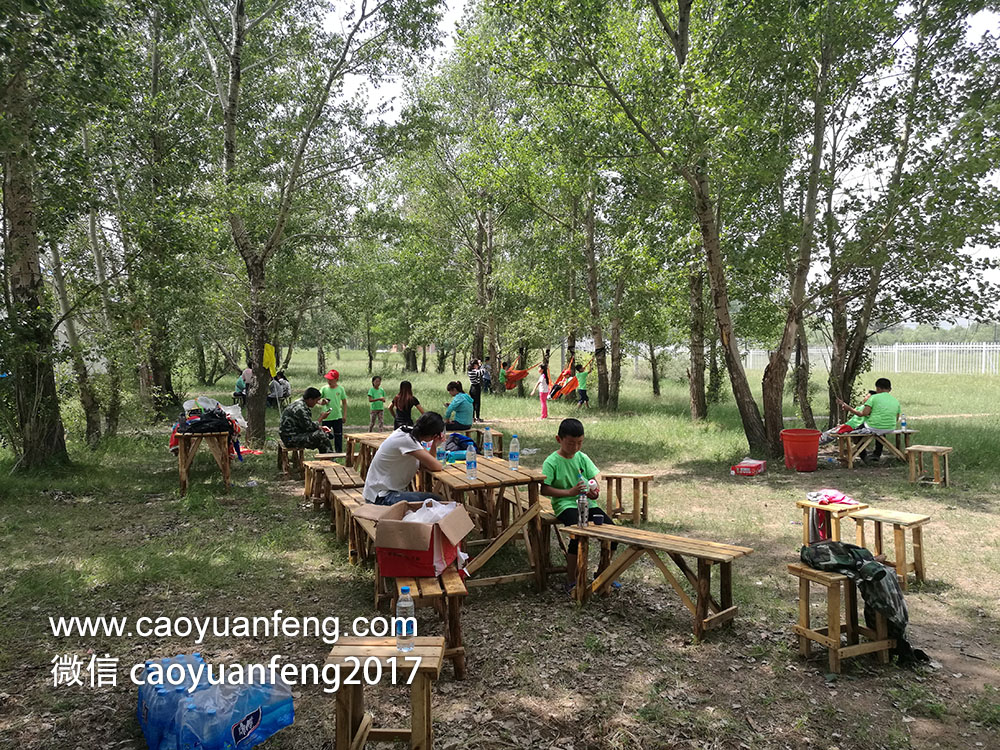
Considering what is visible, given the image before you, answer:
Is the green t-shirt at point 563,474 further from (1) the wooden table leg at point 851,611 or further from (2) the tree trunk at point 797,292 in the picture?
(2) the tree trunk at point 797,292

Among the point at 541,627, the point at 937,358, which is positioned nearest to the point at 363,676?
the point at 541,627

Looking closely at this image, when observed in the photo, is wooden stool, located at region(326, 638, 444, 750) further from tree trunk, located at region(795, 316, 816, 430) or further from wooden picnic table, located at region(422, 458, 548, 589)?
tree trunk, located at region(795, 316, 816, 430)

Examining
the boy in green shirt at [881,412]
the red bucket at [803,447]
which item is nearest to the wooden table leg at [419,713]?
the red bucket at [803,447]

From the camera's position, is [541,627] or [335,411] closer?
[541,627]

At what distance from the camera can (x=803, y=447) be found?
379 inches

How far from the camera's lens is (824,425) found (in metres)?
14.2

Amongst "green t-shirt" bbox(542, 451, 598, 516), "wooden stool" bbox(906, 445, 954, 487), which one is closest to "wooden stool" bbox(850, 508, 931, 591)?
"green t-shirt" bbox(542, 451, 598, 516)

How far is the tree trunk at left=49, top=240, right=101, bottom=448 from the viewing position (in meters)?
9.31

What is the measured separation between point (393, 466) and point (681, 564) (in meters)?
2.20

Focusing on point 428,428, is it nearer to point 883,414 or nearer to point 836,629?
point 836,629

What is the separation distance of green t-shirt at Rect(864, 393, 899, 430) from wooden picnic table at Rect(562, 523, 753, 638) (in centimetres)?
Result: 661

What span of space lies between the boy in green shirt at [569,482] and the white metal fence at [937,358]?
2309 cm

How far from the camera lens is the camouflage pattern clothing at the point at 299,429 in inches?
362

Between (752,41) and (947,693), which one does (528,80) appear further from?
(947,693)
